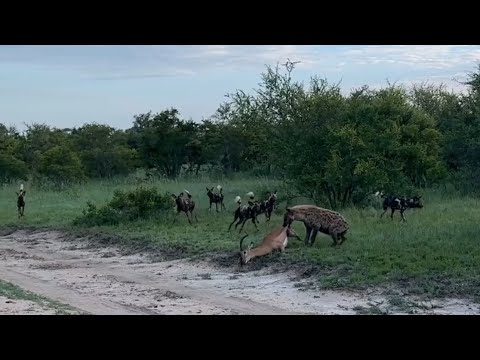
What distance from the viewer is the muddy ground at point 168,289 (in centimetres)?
978

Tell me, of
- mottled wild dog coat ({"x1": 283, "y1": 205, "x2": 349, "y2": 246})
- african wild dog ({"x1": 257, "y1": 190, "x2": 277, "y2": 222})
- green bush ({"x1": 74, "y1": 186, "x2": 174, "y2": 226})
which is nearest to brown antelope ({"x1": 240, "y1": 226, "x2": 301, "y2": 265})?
mottled wild dog coat ({"x1": 283, "y1": 205, "x2": 349, "y2": 246})

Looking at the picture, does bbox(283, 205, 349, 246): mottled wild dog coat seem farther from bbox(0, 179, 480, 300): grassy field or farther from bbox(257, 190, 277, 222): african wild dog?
bbox(257, 190, 277, 222): african wild dog

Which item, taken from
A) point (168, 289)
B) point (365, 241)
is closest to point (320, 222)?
point (365, 241)

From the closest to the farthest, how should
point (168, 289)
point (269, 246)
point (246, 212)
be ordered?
point (168, 289) < point (269, 246) < point (246, 212)

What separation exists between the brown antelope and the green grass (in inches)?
151

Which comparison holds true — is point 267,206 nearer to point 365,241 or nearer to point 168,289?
point 365,241

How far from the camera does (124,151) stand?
38688 mm

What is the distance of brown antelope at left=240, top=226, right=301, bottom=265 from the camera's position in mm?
13188

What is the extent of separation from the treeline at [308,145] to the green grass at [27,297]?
9893 mm

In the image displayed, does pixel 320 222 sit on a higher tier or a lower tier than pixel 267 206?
higher

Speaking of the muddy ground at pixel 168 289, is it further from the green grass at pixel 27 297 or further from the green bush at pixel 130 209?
the green bush at pixel 130 209

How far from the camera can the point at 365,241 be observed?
1402 centimetres

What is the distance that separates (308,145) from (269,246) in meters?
7.47
